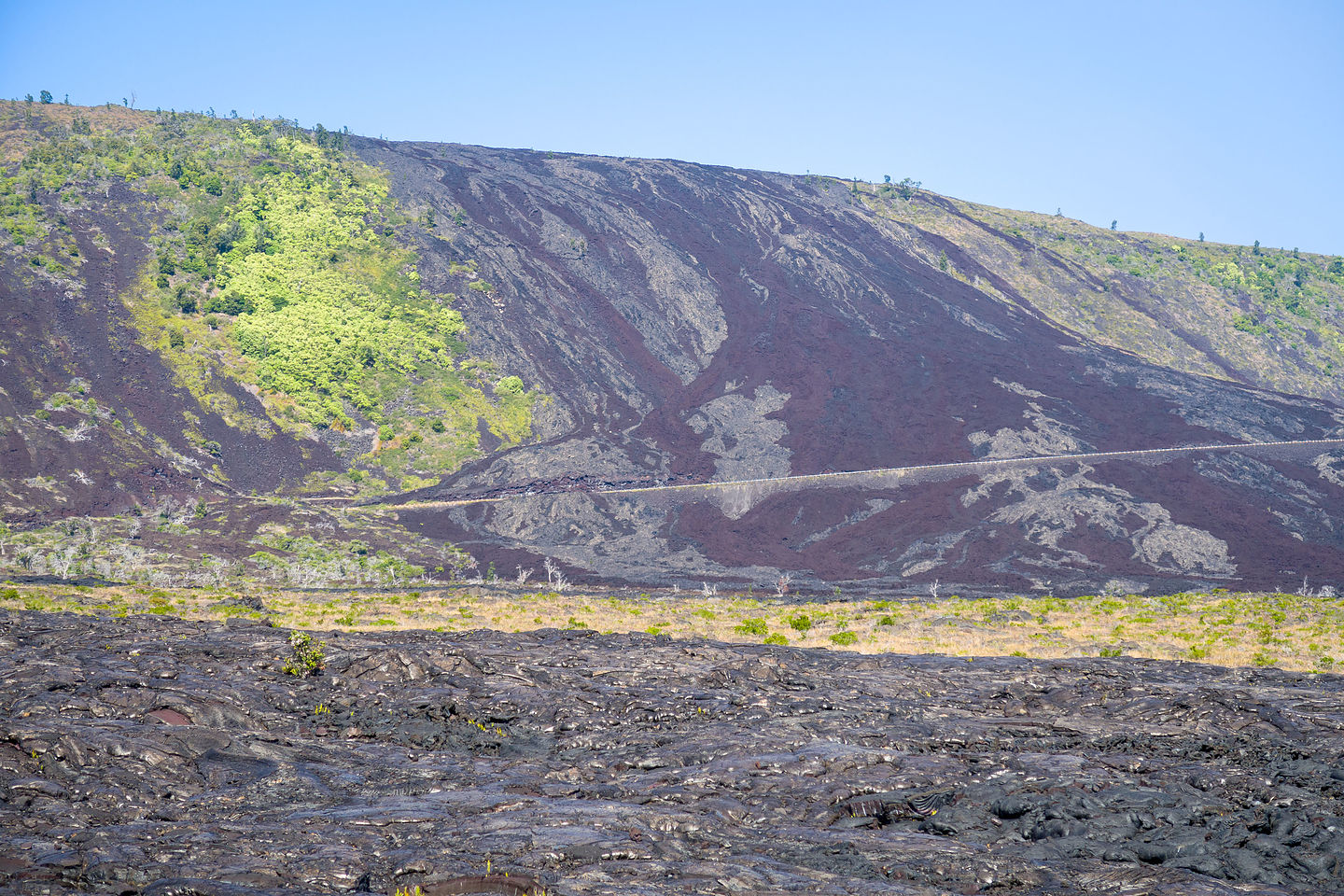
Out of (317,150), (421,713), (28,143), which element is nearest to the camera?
(421,713)

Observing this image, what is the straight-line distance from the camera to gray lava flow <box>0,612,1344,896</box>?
44.0 feet

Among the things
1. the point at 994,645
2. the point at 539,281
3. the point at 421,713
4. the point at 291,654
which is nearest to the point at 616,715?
the point at 421,713

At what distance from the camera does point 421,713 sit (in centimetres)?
2342

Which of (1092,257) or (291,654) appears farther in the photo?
(1092,257)

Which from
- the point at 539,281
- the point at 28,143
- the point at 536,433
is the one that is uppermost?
the point at 28,143

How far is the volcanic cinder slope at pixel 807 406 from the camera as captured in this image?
80.5 m

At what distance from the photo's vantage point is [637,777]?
61.9 feet

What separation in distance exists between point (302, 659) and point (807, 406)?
277ft

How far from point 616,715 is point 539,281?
104342 millimetres

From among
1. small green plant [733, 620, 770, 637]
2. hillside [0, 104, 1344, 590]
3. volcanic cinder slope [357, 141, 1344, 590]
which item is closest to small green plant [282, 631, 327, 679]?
small green plant [733, 620, 770, 637]

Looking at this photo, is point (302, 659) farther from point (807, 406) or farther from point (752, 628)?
point (807, 406)

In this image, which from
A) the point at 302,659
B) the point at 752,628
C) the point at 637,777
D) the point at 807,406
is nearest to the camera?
the point at 637,777

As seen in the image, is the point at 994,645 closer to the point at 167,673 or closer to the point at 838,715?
the point at 838,715

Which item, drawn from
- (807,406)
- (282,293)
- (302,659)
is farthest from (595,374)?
(302,659)
